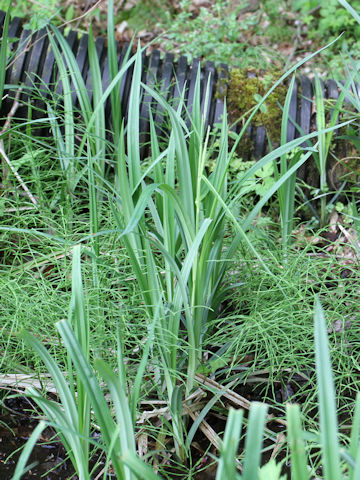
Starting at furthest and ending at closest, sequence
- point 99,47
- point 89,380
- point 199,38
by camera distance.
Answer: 1. point 199,38
2. point 99,47
3. point 89,380

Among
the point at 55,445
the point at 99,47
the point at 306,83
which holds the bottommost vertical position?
the point at 55,445

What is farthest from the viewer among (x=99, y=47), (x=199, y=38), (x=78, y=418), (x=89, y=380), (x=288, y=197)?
(x=199, y=38)

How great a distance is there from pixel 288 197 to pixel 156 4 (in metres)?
3.02

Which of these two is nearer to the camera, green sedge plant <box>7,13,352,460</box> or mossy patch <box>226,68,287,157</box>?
green sedge plant <box>7,13,352,460</box>

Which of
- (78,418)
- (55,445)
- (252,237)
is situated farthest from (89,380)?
(252,237)

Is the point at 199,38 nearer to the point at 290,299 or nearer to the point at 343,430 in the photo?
the point at 290,299

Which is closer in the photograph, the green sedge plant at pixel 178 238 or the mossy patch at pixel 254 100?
the green sedge plant at pixel 178 238

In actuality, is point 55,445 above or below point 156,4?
below

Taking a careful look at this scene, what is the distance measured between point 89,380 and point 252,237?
1.09 m

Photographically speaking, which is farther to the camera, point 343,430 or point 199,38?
point 199,38

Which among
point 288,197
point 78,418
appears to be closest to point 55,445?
point 78,418

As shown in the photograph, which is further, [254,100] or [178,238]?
[254,100]

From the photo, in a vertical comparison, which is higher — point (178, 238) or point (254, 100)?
point (254, 100)

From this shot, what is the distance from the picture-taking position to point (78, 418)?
126 centimetres
